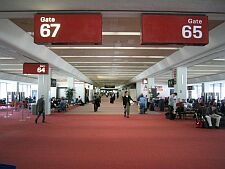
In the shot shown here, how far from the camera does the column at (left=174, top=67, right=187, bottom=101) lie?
19.6 m

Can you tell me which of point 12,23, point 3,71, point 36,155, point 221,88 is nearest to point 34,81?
point 3,71

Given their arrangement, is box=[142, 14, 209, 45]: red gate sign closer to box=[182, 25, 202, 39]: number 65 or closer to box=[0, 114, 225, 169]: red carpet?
box=[182, 25, 202, 39]: number 65

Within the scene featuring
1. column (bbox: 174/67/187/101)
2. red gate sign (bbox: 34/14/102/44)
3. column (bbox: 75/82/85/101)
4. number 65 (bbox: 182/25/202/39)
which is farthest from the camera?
column (bbox: 75/82/85/101)

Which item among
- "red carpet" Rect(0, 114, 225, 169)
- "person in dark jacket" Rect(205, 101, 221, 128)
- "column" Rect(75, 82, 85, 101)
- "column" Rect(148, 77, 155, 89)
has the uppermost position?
"column" Rect(148, 77, 155, 89)

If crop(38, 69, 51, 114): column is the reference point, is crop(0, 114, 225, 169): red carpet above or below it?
below

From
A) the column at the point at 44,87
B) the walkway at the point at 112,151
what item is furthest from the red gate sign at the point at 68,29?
the column at the point at 44,87

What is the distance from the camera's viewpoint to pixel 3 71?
31000 millimetres

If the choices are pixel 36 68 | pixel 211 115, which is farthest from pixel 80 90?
pixel 211 115

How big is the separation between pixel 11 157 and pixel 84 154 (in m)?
2.01

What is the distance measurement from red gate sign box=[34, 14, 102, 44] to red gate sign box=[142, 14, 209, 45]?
3.74 feet

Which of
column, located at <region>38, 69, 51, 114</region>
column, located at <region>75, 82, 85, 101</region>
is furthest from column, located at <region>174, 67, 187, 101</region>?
column, located at <region>75, 82, 85, 101</region>

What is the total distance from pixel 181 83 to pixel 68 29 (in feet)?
50.1

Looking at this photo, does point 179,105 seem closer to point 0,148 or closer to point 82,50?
point 82,50

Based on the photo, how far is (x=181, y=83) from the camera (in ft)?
65.3
